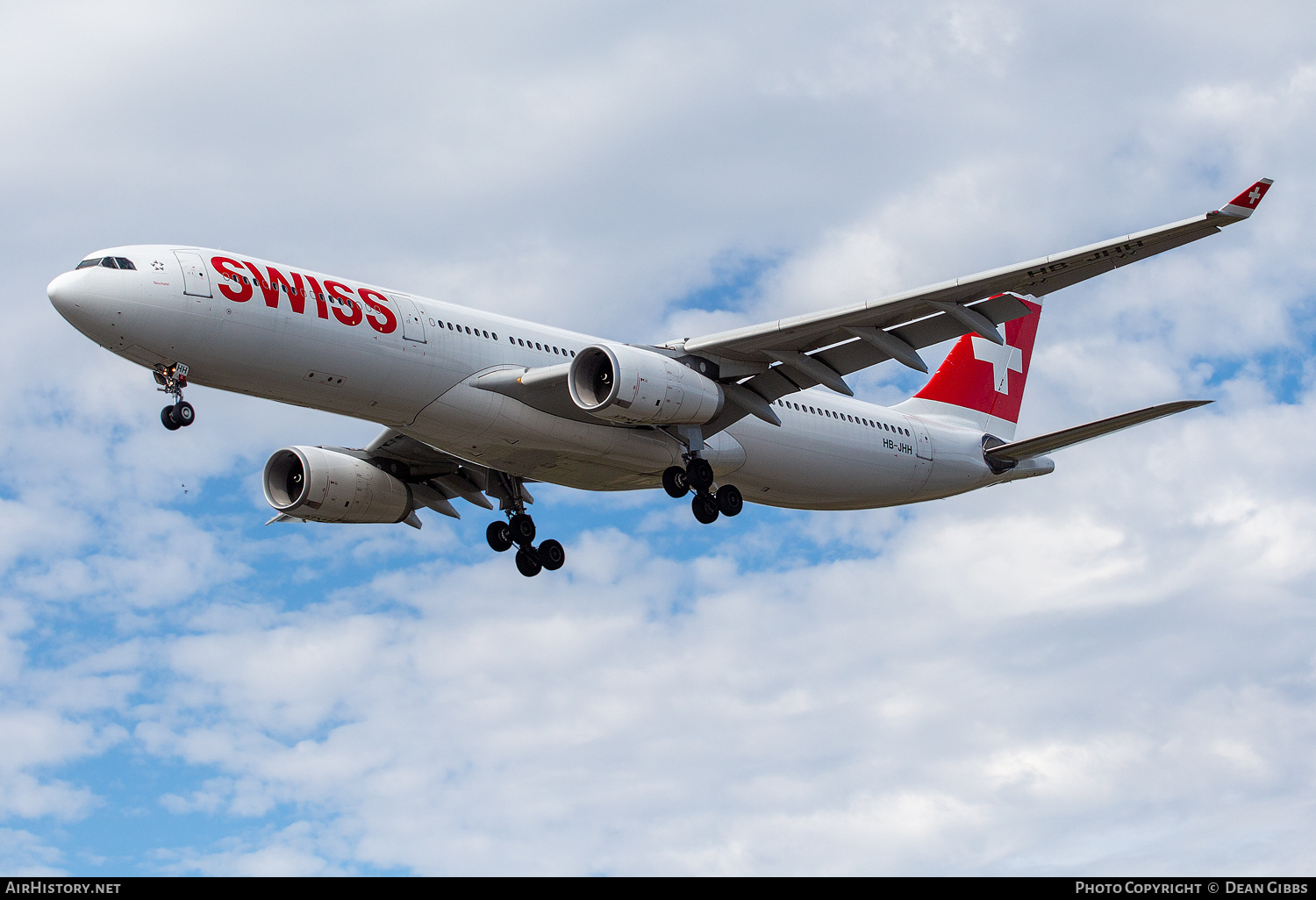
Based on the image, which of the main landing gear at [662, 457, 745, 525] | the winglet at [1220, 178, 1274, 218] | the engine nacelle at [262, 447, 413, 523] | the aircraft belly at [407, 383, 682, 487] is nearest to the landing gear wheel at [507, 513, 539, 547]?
the engine nacelle at [262, 447, 413, 523]

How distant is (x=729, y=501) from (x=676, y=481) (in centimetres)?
134

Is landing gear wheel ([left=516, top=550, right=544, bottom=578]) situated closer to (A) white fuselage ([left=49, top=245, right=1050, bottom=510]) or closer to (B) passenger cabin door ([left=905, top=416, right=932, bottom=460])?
(A) white fuselage ([left=49, top=245, right=1050, bottom=510])

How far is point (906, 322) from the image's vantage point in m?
29.4

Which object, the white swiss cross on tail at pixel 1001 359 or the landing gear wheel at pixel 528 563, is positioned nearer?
the landing gear wheel at pixel 528 563

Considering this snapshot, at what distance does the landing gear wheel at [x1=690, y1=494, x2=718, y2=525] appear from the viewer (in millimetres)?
31438

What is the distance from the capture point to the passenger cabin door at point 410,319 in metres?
27.9

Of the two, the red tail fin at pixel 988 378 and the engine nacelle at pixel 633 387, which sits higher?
the red tail fin at pixel 988 378

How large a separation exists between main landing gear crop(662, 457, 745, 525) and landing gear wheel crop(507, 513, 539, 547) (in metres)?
4.52

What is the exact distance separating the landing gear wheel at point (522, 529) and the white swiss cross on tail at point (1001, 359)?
13958mm

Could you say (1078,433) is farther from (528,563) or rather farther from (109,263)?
(109,263)

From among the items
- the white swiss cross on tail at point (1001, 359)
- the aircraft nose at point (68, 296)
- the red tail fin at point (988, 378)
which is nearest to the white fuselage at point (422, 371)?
the aircraft nose at point (68, 296)

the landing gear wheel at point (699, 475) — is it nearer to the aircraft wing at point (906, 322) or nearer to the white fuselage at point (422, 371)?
the white fuselage at point (422, 371)

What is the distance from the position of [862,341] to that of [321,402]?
1096cm

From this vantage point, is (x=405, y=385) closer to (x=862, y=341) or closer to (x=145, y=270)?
(x=145, y=270)
